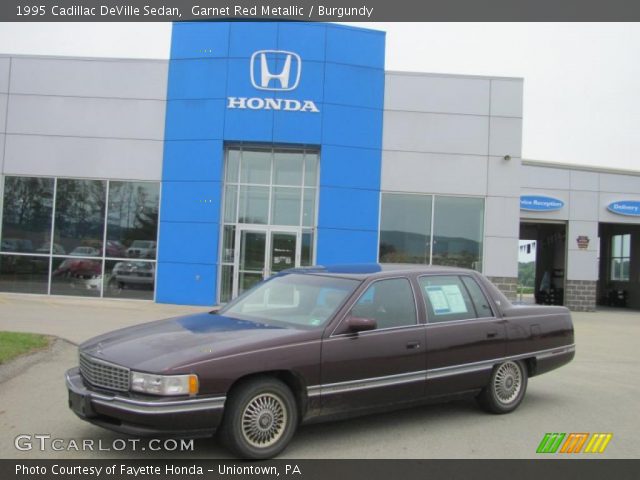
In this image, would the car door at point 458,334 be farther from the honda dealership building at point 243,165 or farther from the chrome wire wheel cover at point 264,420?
the honda dealership building at point 243,165

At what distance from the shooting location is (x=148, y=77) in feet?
56.7

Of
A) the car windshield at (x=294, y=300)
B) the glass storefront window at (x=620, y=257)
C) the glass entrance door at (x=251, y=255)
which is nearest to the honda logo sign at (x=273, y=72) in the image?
the glass entrance door at (x=251, y=255)

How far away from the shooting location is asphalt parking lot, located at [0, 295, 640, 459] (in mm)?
4988

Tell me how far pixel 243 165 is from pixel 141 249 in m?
3.84

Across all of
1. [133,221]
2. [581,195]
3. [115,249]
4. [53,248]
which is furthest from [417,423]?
[581,195]

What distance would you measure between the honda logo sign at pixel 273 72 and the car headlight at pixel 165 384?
1369cm

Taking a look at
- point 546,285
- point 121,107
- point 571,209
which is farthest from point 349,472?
point 546,285

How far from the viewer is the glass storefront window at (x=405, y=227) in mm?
17625

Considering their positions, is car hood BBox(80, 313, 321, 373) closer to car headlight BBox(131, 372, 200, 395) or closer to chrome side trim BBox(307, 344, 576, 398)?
car headlight BBox(131, 372, 200, 395)

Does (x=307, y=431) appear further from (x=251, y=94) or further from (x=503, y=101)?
(x=503, y=101)

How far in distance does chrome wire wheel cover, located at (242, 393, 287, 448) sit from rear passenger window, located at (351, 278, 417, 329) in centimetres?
110

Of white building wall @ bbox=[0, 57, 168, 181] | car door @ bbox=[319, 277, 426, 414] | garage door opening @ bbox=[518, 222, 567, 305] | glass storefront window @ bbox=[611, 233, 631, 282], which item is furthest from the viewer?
glass storefront window @ bbox=[611, 233, 631, 282]

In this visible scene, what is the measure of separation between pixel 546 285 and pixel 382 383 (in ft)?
74.7

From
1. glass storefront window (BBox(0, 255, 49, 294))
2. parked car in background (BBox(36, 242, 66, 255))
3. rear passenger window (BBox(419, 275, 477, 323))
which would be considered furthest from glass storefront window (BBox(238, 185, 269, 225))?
rear passenger window (BBox(419, 275, 477, 323))
